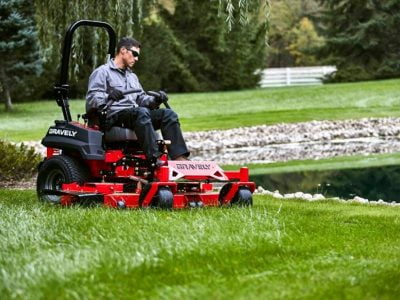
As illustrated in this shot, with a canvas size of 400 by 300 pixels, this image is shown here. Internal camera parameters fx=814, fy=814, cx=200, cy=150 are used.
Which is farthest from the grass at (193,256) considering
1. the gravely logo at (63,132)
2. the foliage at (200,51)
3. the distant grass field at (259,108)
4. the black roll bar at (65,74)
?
the foliage at (200,51)

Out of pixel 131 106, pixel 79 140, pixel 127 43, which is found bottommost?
pixel 79 140

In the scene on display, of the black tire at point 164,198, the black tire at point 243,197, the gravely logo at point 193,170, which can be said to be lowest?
the black tire at point 243,197

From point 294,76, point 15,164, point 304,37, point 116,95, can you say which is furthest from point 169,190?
point 304,37

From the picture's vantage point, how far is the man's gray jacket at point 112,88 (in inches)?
291

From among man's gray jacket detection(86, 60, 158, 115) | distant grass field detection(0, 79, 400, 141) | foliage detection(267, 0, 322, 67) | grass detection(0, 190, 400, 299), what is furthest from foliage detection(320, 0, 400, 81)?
grass detection(0, 190, 400, 299)

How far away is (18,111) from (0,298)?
26353 millimetres

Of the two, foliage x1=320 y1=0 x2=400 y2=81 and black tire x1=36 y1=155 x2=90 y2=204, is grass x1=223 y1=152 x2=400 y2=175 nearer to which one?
black tire x1=36 y1=155 x2=90 y2=204

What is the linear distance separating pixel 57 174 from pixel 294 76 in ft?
115

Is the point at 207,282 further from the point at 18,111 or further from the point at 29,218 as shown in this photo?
the point at 18,111

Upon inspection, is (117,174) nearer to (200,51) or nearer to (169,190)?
(169,190)

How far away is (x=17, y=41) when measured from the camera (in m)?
24.8

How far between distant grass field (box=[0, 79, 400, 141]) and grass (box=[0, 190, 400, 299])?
14601mm

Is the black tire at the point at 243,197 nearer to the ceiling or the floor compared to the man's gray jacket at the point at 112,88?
nearer to the floor

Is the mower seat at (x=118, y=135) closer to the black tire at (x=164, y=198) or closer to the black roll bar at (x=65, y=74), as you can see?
the black roll bar at (x=65, y=74)
